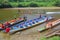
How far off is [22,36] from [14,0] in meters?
51.1

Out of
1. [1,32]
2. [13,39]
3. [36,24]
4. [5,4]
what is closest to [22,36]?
[13,39]

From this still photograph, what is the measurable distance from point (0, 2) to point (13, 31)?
38.5 m

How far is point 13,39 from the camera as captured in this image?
1866 centimetres

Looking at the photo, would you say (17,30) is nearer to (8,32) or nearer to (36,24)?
(8,32)

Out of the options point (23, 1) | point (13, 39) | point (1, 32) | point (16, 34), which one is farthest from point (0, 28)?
point (23, 1)

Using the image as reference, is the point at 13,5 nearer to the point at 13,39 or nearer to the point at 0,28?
the point at 0,28

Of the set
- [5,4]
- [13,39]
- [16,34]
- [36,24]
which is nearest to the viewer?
[13,39]

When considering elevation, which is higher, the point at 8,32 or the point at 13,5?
the point at 8,32

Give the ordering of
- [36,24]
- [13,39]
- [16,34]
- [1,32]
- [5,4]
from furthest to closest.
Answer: [5,4] → [36,24] → [1,32] → [16,34] → [13,39]

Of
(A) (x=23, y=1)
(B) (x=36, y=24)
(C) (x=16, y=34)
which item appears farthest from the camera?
(A) (x=23, y=1)

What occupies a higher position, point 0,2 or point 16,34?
point 16,34

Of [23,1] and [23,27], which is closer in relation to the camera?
[23,27]

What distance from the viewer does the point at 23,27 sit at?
923 inches

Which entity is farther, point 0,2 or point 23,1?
point 23,1
